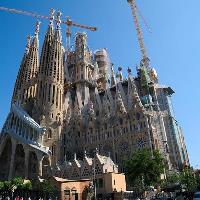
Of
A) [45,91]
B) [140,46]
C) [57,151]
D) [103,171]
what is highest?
[140,46]

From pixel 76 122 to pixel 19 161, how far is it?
692 inches

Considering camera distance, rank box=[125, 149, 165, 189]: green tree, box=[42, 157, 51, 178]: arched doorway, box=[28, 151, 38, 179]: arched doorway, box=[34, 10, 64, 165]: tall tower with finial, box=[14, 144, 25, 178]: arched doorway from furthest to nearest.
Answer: box=[34, 10, 64, 165]: tall tower with finial → box=[14, 144, 25, 178]: arched doorway → box=[28, 151, 38, 179]: arched doorway → box=[42, 157, 51, 178]: arched doorway → box=[125, 149, 165, 189]: green tree

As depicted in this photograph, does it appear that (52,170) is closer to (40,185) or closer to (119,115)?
(40,185)

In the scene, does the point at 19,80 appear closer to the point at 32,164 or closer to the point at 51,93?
the point at 51,93

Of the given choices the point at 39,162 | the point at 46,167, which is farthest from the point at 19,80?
the point at 46,167

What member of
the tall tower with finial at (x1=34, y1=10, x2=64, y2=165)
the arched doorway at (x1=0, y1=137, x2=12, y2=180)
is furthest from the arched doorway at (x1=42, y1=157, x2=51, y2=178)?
the arched doorway at (x1=0, y1=137, x2=12, y2=180)

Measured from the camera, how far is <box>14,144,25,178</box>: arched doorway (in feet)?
226

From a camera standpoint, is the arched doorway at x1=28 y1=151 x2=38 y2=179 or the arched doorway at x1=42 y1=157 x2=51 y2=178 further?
the arched doorway at x1=28 y1=151 x2=38 y2=179

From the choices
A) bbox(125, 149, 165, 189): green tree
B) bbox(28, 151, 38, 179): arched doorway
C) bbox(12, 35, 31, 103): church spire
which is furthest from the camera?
bbox(12, 35, 31, 103): church spire

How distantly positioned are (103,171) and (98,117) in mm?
22587

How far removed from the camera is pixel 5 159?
242 feet

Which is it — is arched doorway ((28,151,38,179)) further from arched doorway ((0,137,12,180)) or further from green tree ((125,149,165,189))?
green tree ((125,149,165,189))

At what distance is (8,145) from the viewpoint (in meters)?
74.2

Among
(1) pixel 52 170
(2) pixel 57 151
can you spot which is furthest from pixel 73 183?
(2) pixel 57 151
